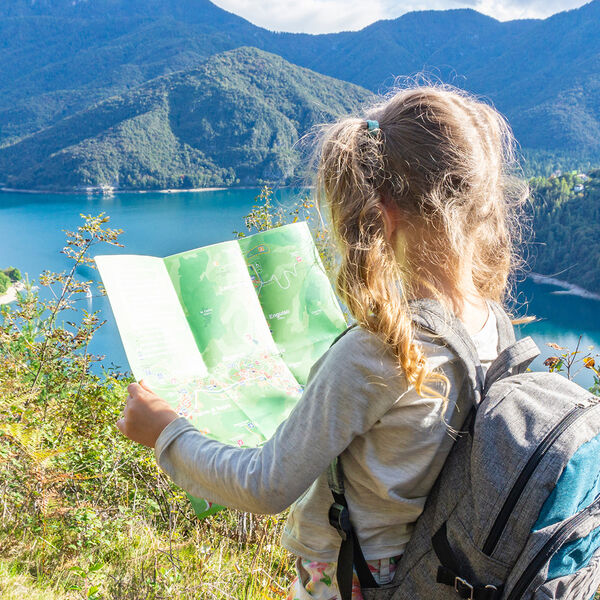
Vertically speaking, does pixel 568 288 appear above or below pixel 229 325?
below

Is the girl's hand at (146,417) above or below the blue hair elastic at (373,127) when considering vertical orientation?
below

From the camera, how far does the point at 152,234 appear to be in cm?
2391

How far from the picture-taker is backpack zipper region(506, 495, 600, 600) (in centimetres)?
59

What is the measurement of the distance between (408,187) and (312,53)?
13947 centimetres

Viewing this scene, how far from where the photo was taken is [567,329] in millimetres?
22016

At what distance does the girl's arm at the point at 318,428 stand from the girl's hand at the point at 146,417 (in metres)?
0.14

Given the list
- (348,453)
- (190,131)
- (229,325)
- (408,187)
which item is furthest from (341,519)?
(190,131)

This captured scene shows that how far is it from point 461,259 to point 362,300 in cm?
19

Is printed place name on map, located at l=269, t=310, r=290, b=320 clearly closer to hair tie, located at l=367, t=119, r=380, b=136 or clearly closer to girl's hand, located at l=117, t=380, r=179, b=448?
girl's hand, located at l=117, t=380, r=179, b=448

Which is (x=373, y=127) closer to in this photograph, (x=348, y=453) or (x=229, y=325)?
(x=348, y=453)

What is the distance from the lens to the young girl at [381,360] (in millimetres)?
636

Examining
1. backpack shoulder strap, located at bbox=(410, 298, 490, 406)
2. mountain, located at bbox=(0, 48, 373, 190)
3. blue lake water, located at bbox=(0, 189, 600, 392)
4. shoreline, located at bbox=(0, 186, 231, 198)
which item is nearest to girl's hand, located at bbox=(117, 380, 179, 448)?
backpack shoulder strap, located at bbox=(410, 298, 490, 406)

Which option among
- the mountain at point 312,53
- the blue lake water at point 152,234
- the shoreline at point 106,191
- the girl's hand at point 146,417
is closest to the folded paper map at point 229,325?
the girl's hand at point 146,417

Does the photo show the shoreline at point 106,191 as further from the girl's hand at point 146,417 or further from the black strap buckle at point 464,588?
the black strap buckle at point 464,588
